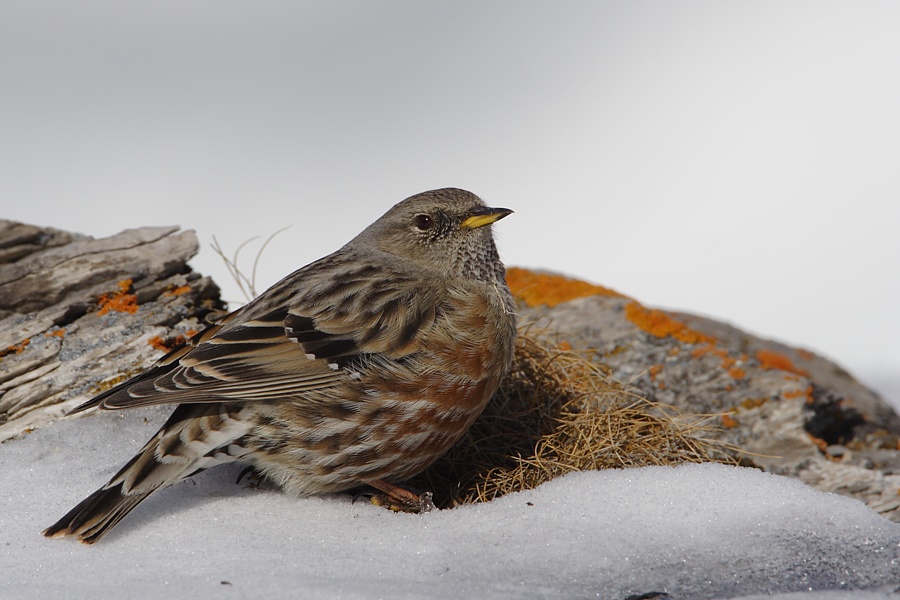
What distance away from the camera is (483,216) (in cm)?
518

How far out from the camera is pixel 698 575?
3.63m

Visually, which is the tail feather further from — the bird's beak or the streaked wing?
the bird's beak

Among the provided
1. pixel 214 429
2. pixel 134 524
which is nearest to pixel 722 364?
pixel 214 429

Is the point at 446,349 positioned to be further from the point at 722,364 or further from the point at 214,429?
the point at 722,364

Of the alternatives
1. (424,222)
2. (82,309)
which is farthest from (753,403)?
(82,309)

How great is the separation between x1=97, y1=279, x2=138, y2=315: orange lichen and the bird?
105 cm

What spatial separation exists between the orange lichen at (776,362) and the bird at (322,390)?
2.68m

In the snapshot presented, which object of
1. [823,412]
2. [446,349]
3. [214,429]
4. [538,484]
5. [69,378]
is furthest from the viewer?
[823,412]

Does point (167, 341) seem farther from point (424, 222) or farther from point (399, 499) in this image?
point (399, 499)

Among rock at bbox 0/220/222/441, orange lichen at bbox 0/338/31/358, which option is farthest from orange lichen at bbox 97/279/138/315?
orange lichen at bbox 0/338/31/358

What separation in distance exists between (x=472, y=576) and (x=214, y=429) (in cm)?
150

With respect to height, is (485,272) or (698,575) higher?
(485,272)

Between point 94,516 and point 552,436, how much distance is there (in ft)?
8.57

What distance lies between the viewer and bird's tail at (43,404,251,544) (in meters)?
3.87
